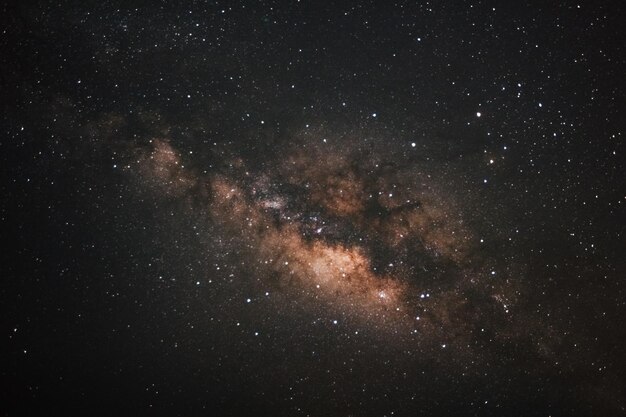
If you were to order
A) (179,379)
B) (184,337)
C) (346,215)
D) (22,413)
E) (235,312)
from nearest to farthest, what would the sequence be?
(346,215) → (235,312) → (184,337) → (179,379) → (22,413)

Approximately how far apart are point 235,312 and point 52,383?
156 inches

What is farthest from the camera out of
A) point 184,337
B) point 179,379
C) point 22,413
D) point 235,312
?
point 22,413

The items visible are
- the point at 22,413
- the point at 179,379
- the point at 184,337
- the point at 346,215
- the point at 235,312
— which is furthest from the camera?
the point at 22,413

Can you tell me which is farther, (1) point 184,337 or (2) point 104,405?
(2) point 104,405

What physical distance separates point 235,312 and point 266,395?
1871 mm

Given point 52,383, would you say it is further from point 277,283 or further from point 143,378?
point 277,283

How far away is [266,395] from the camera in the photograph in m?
5.73

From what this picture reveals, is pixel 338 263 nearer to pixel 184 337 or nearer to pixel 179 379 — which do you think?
pixel 184 337

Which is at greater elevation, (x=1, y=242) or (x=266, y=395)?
(x=1, y=242)

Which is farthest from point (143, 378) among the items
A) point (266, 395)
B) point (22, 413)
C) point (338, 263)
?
point (338, 263)

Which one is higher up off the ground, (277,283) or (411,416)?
(277,283)

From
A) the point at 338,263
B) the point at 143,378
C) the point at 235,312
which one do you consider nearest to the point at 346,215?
the point at 338,263

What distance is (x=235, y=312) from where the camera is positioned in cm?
505

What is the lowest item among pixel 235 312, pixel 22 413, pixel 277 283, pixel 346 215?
pixel 22 413
